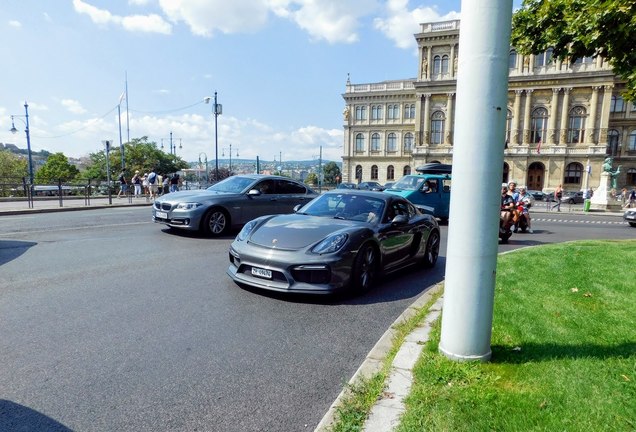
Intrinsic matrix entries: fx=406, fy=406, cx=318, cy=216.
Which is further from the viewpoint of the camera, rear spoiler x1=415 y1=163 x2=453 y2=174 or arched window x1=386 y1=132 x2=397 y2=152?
arched window x1=386 y1=132 x2=397 y2=152

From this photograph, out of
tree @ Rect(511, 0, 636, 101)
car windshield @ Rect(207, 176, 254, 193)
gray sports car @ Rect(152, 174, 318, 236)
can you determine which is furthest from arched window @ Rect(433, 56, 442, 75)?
car windshield @ Rect(207, 176, 254, 193)

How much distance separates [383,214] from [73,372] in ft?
14.7

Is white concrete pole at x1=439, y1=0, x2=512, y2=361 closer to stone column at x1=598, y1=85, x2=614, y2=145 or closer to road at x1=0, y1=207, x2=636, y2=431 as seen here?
road at x1=0, y1=207, x2=636, y2=431

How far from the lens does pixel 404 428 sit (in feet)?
7.74

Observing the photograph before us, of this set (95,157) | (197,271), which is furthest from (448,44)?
(197,271)

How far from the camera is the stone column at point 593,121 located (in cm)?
5612

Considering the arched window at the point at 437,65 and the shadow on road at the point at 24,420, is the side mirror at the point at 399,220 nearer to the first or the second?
the shadow on road at the point at 24,420

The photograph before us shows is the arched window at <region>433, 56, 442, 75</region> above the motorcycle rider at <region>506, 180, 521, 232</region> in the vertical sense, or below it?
above

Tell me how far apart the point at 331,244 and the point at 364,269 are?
29.2 inches

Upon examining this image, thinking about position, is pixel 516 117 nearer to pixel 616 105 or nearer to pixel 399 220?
pixel 616 105

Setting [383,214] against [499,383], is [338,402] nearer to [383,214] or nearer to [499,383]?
[499,383]

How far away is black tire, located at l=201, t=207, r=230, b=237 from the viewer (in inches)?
391

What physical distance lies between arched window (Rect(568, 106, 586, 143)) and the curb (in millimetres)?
65439

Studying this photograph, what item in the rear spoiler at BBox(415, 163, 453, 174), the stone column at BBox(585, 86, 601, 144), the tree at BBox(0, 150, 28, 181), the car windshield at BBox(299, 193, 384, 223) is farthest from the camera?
the tree at BBox(0, 150, 28, 181)
